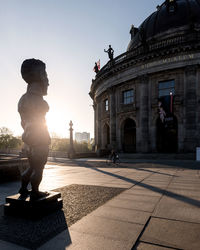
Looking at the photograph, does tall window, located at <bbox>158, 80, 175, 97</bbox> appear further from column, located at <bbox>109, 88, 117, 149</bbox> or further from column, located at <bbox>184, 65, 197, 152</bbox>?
column, located at <bbox>109, 88, 117, 149</bbox>

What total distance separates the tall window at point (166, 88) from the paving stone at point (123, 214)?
2395 cm

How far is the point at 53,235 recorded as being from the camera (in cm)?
273

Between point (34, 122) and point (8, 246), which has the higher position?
point (34, 122)

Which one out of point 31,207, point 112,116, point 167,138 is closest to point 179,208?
point 31,207

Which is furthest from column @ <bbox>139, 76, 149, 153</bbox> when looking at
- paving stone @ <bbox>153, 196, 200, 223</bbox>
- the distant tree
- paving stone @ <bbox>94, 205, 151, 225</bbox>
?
the distant tree

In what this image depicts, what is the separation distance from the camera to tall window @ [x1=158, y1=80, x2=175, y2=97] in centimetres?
2542

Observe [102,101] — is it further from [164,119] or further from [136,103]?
[164,119]

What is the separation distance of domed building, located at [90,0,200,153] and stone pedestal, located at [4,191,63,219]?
2229 centimetres

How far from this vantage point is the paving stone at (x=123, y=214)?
11.0 feet

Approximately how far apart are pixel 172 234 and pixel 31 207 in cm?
245

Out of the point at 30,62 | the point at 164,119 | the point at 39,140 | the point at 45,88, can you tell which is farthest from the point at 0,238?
the point at 164,119

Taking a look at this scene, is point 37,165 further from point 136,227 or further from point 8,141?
point 8,141

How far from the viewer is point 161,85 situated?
2622 centimetres

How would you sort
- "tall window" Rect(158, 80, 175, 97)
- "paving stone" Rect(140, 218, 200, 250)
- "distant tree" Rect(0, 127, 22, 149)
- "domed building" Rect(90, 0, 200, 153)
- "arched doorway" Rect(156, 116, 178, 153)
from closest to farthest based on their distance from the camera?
"paving stone" Rect(140, 218, 200, 250)
"domed building" Rect(90, 0, 200, 153)
"tall window" Rect(158, 80, 175, 97)
"arched doorway" Rect(156, 116, 178, 153)
"distant tree" Rect(0, 127, 22, 149)
